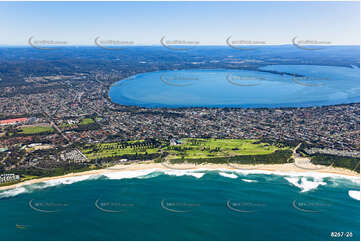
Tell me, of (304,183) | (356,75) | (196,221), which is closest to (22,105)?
(196,221)

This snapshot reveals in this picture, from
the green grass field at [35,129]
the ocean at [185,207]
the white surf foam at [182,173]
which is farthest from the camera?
the green grass field at [35,129]

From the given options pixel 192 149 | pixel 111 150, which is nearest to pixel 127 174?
pixel 111 150

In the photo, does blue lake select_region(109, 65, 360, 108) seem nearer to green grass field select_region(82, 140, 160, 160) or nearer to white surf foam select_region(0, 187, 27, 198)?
green grass field select_region(82, 140, 160, 160)

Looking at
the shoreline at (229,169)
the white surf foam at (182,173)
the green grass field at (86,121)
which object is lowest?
the white surf foam at (182,173)

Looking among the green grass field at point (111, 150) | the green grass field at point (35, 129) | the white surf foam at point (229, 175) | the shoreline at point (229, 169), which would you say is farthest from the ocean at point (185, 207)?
the green grass field at point (35, 129)

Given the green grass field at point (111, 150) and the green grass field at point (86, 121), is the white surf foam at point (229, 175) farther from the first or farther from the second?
the green grass field at point (86, 121)

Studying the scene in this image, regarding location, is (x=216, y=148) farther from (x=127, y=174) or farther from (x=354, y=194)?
(x=354, y=194)
